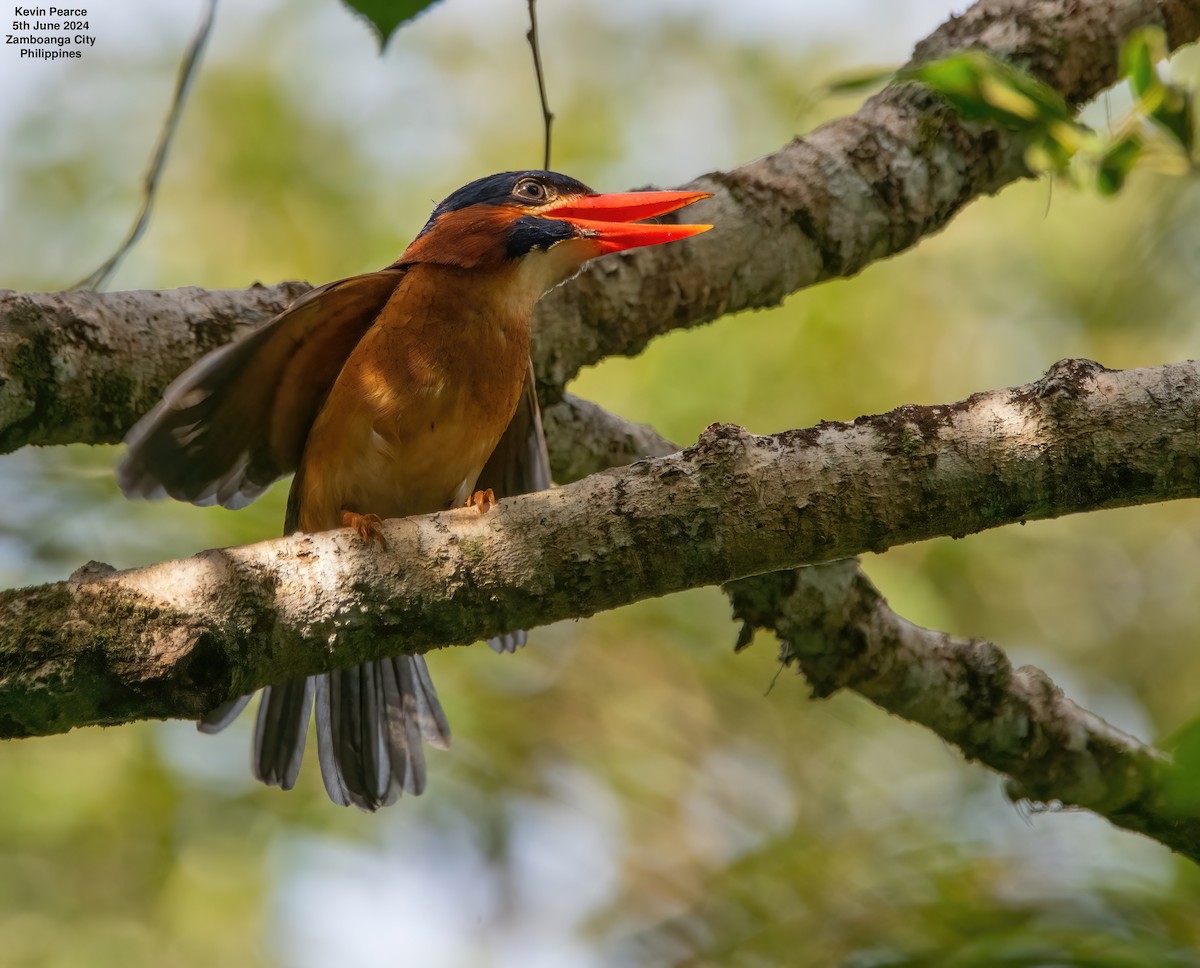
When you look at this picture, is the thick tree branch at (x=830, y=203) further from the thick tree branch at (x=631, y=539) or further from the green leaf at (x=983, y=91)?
the green leaf at (x=983, y=91)

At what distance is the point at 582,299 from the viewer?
11.4ft

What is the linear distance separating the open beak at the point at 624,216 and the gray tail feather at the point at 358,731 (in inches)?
50.6

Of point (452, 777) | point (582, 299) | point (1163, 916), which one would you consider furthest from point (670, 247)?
point (452, 777)

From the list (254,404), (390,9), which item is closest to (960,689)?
(254,404)

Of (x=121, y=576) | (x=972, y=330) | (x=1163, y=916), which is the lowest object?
(x=1163, y=916)

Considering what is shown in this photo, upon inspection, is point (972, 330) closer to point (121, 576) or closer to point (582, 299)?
point (582, 299)

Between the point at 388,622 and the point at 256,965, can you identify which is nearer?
the point at 388,622

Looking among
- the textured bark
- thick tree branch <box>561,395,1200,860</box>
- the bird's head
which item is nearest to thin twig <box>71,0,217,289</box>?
the bird's head

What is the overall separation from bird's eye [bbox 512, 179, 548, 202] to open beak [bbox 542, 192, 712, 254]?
0.22 ft

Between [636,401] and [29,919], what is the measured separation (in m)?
3.58

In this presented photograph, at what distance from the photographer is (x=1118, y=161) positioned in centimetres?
203

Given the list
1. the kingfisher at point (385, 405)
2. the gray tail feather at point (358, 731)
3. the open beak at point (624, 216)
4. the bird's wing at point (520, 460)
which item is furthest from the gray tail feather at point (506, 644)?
the open beak at point (624, 216)

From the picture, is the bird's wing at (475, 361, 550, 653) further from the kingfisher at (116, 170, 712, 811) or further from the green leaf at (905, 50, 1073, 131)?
the green leaf at (905, 50, 1073, 131)

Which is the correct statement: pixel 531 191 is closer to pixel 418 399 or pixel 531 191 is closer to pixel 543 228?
pixel 543 228
